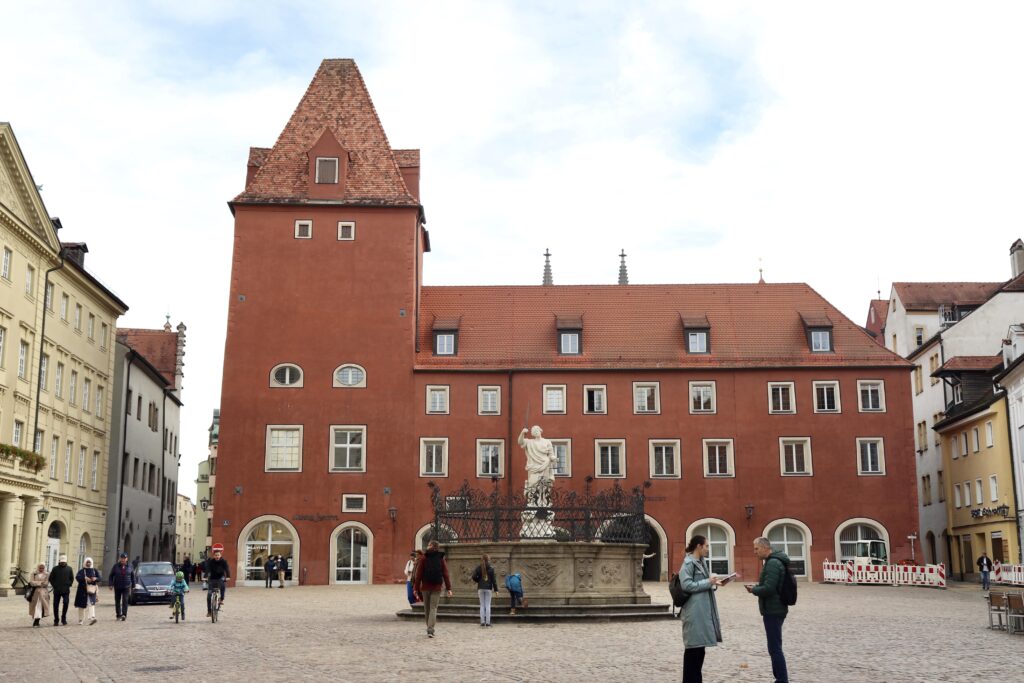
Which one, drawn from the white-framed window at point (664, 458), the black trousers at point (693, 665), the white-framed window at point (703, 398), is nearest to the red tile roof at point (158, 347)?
the white-framed window at point (664, 458)

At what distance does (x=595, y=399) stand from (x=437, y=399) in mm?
6699

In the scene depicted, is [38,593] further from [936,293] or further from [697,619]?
[936,293]

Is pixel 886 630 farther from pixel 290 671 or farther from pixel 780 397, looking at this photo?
pixel 780 397

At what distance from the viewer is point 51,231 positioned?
4491 cm

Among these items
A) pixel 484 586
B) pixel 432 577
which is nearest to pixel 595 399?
pixel 484 586

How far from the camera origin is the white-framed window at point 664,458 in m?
48.2

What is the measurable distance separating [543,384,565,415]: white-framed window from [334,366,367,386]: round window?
7.73m

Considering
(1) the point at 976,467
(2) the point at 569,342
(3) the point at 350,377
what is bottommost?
(1) the point at 976,467

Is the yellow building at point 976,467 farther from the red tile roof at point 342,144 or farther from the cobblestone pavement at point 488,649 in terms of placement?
the red tile roof at point 342,144

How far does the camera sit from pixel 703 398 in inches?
1935

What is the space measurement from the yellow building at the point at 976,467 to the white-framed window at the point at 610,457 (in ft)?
49.9

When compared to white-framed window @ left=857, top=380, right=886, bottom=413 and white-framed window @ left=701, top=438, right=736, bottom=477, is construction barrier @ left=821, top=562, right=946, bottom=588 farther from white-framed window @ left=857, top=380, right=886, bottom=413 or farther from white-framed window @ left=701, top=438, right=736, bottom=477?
white-framed window @ left=857, top=380, right=886, bottom=413

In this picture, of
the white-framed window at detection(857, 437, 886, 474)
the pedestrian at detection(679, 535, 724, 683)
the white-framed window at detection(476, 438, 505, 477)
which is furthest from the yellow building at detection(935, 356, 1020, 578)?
the pedestrian at detection(679, 535, 724, 683)

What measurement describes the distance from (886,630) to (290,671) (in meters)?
12.2
